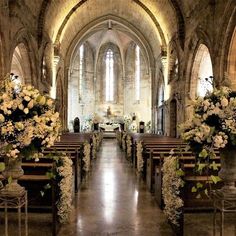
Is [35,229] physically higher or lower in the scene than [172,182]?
lower

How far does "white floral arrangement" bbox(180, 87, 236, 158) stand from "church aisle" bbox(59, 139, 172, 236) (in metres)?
1.63

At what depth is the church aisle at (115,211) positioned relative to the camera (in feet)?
15.9

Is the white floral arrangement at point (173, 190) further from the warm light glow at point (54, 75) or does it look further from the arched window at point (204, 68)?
the warm light glow at point (54, 75)

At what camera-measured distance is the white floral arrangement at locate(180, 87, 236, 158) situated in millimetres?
3604

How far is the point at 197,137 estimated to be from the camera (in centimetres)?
371

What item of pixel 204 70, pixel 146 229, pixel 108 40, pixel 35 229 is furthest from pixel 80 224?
pixel 108 40

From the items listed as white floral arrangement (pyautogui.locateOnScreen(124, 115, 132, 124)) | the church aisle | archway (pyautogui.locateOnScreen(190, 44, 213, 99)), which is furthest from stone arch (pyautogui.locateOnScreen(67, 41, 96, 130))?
the church aisle

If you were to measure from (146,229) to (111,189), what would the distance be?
2.87 meters

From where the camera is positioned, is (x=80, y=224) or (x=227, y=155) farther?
(x=80, y=224)

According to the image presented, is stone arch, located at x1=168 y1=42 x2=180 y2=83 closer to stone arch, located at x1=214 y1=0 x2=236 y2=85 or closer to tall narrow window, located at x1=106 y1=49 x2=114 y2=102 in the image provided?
stone arch, located at x1=214 y1=0 x2=236 y2=85

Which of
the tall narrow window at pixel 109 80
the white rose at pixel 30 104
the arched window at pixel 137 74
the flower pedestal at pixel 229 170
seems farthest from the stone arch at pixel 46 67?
the tall narrow window at pixel 109 80

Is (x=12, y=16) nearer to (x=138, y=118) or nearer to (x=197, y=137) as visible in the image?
(x=197, y=137)

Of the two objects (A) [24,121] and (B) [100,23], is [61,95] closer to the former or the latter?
(B) [100,23]

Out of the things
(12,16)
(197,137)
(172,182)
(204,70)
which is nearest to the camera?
(197,137)
